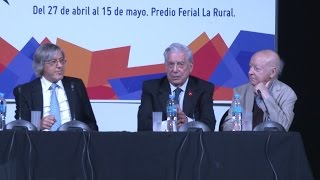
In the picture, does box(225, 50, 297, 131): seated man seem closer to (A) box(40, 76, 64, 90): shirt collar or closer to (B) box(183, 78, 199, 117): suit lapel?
(B) box(183, 78, 199, 117): suit lapel

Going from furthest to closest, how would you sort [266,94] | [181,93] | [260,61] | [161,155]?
[181,93], [260,61], [266,94], [161,155]

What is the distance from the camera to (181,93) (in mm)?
6367

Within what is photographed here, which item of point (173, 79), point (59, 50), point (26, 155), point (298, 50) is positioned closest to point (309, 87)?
point (298, 50)

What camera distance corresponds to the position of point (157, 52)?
7309 millimetres

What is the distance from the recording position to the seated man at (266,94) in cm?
607

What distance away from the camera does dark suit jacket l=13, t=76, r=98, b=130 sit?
6.28 meters

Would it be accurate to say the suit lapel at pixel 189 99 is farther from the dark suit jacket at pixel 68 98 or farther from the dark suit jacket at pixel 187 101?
the dark suit jacket at pixel 68 98

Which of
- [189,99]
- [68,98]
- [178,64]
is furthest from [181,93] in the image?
[68,98]

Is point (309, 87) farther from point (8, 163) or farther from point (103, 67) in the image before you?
point (8, 163)

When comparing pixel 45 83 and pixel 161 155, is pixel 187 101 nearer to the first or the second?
pixel 45 83

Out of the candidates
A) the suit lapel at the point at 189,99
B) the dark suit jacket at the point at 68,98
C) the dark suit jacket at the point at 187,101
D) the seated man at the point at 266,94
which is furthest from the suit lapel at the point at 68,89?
the seated man at the point at 266,94

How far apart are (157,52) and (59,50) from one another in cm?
118

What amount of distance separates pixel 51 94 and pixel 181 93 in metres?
0.89

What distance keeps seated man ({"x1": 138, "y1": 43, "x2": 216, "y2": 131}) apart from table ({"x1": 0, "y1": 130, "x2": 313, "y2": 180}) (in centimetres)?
105
